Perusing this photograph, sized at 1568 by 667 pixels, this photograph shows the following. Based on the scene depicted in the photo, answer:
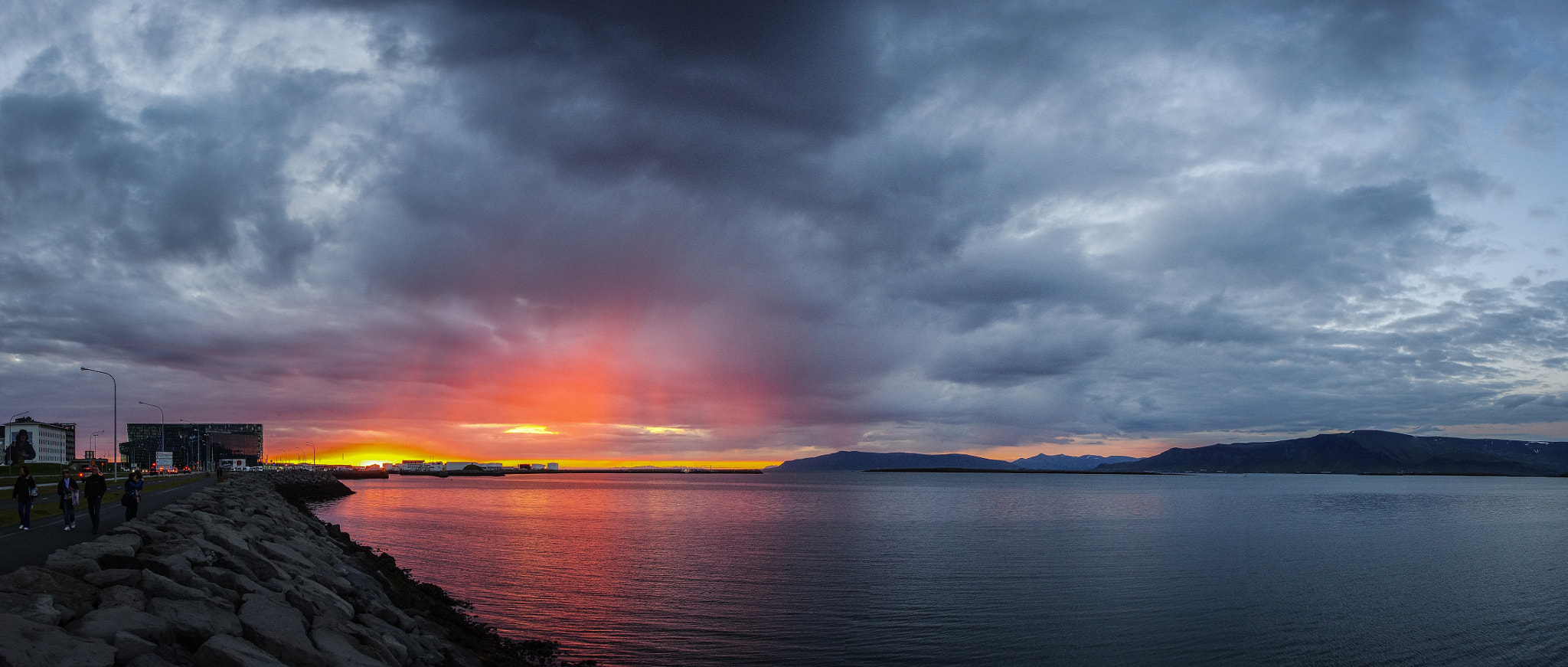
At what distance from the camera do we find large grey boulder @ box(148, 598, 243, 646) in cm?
1152

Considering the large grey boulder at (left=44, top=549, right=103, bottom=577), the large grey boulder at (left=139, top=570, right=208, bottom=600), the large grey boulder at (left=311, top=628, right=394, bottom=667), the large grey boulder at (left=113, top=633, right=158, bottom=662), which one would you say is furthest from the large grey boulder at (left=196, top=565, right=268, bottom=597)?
the large grey boulder at (left=113, top=633, right=158, bottom=662)

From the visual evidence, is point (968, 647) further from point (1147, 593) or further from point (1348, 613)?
point (1348, 613)

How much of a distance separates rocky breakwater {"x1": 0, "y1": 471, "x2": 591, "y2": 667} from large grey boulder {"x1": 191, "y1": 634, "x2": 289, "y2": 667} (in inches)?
0.8

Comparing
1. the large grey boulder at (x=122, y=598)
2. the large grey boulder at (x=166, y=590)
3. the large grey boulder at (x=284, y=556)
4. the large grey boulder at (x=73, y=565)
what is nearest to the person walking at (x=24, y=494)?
the large grey boulder at (x=284, y=556)

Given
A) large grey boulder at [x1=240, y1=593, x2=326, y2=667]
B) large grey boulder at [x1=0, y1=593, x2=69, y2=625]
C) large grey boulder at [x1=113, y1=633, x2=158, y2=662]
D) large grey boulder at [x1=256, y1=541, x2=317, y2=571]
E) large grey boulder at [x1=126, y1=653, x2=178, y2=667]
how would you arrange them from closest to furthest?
1. large grey boulder at [x1=126, y1=653, x2=178, y2=667]
2. large grey boulder at [x1=113, y1=633, x2=158, y2=662]
3. large grey boulder at [x1=0, y1=593, x2=69, y2=625]
4. large grey boulder at [x1=240, y1=593, x2=326, y2=667]
5. large grey boulder at [x1=256, y1=541, x2=317, y2=571]

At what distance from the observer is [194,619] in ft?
38.9

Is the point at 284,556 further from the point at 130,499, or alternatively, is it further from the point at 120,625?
the point at 120,625

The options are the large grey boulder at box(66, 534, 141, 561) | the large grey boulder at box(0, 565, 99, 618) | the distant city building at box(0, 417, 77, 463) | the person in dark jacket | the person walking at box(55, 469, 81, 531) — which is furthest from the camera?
the distant city building at box(0, 417, 77, 463)

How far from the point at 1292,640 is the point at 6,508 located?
52794 mm

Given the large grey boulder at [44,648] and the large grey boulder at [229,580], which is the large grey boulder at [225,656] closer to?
the large grey boulder at [44,648]

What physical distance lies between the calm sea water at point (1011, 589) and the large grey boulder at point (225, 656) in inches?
454

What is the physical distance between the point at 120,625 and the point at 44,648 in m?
1.65

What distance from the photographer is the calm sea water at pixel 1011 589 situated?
23.3 meters

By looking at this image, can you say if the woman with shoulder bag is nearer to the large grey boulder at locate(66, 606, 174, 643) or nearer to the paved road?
the paved road
